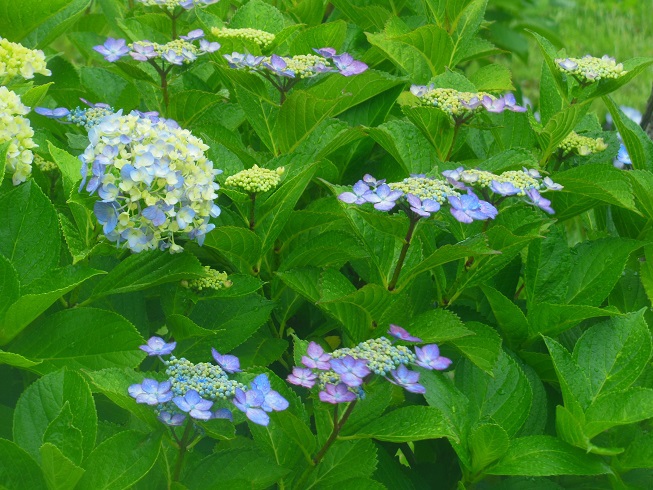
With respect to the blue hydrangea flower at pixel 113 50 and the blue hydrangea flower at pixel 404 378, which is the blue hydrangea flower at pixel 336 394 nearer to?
the blue hydrangea flower at pixel 404 378

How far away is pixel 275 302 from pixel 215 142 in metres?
0.31

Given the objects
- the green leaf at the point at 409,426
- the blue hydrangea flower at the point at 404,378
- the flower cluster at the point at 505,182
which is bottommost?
the green leaf at the point at 409,426

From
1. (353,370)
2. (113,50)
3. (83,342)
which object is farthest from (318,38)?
(353,370)

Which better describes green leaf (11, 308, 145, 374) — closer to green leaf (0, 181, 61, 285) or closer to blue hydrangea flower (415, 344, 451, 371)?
green leaf (0, 181, 61, 285)

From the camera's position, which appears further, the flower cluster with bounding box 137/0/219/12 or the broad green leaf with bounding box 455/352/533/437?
the flower cluster with bounding box 137/0/219/12

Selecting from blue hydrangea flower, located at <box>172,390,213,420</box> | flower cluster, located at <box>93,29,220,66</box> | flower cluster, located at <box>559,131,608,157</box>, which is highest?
flower cluster, located at <box>93,29,220,66</box>

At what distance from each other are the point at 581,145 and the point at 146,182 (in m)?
0.90

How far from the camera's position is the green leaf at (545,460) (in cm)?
138

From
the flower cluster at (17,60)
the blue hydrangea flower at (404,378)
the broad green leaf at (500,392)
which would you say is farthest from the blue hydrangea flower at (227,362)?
the flower cluster at (17,60)

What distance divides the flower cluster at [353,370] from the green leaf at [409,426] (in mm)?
82

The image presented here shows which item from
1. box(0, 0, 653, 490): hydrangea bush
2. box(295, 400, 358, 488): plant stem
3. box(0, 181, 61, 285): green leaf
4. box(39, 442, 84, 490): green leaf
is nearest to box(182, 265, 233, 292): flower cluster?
box(0, 0, 653, 490): hydrangea bush

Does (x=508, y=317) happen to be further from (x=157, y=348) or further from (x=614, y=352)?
(x=157, y=348)

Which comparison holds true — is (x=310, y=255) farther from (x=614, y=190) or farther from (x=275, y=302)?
(x=614, y=190)

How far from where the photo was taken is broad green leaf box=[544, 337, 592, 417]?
1453mm
